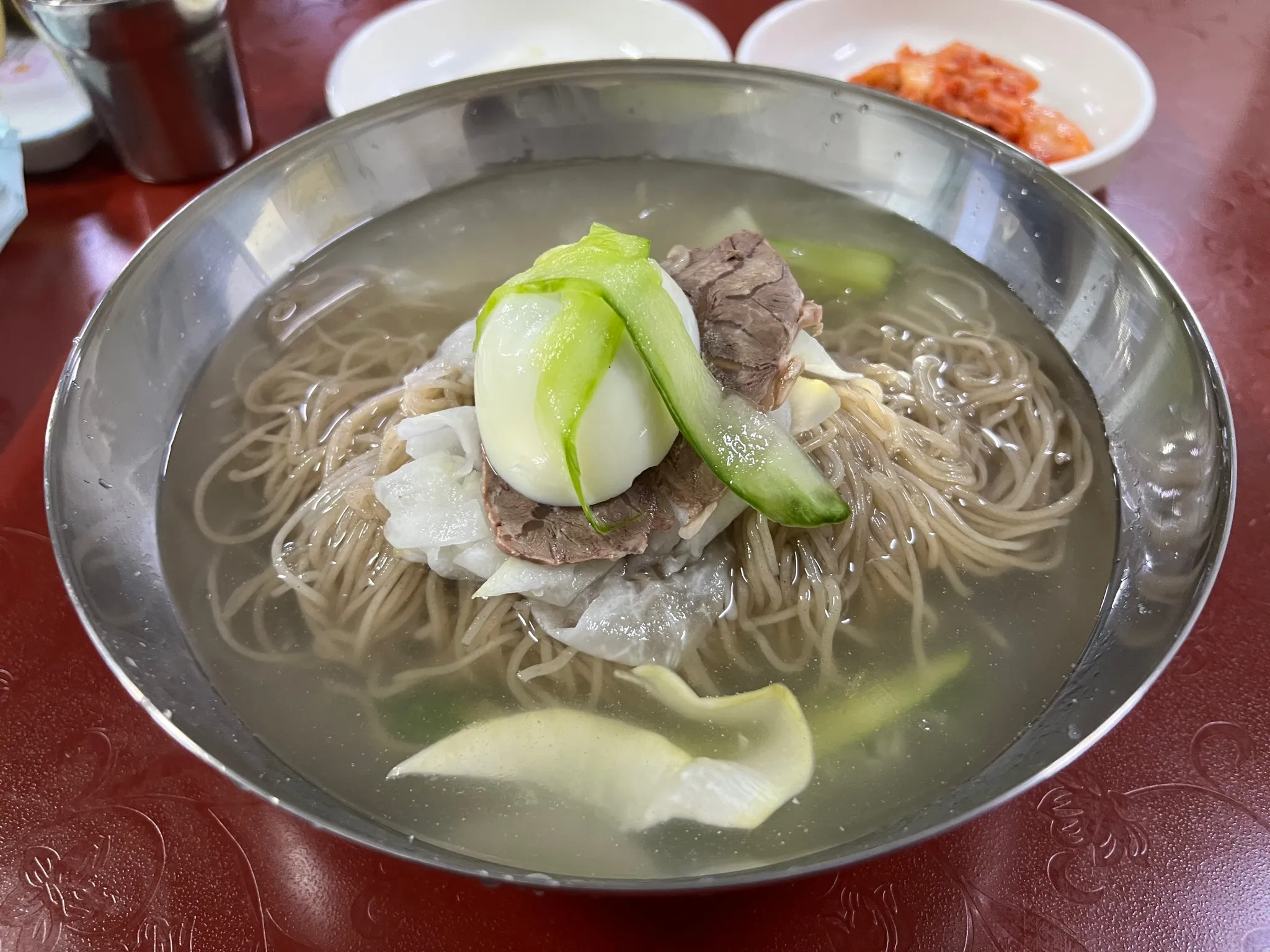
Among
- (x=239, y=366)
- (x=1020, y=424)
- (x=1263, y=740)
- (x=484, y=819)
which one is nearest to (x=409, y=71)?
(x=239, y=366)

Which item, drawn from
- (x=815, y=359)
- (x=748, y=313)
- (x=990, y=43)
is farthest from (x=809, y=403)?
(x=990, y=43)

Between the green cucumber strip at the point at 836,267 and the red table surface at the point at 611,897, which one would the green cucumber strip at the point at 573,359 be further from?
the green cucumber strip at the point at 836,267

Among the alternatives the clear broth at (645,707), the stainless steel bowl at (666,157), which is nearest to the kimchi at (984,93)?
the stainless steel bowl at (666,157)

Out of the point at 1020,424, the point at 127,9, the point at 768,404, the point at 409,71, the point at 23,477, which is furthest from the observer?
the point at 409,71

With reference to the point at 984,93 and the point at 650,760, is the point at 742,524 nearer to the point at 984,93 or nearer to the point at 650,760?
the point at 650,760

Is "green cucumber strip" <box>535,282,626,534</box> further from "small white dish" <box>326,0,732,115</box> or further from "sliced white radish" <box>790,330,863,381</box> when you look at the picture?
"small white dish" <box>326,0,732,115</box>

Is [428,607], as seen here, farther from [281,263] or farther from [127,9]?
[127,9]

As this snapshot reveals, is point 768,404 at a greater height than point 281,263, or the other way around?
point 281,263
